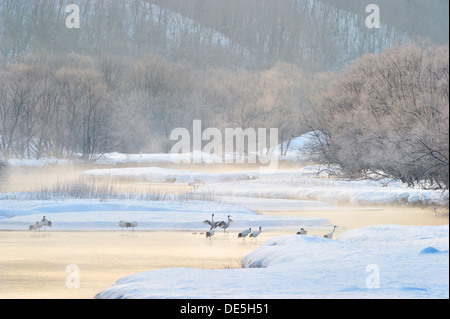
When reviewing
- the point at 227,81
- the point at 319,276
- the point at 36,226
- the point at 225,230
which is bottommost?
the point at 225,230

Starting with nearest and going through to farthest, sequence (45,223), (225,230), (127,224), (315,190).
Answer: (45,223) → (127,224) → (225,230) → (315,190)

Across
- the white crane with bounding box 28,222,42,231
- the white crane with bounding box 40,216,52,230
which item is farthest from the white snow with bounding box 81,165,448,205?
the white crane with bounding box 28,222,42,231

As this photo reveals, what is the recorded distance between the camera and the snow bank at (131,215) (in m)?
22.2

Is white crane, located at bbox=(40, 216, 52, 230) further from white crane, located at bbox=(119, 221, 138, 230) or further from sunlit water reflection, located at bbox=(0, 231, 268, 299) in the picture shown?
white crane, located at bbox=(119, 221, 138, 230)

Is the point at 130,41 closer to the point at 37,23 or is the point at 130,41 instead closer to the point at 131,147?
the point at 37,23

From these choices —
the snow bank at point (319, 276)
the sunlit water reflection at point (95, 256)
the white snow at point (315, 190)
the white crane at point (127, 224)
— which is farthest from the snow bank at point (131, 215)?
the snow bank at point (319, 276)

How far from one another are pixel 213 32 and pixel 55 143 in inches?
3804

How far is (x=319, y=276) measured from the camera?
10.8 m

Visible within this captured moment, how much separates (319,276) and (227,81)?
82.6 metres

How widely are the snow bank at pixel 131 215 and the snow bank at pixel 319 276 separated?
28.5 feet

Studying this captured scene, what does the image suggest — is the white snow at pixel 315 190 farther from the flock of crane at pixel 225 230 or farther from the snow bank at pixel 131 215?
the flock of crane at pixel 225 230

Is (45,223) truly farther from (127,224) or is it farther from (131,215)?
(131,215)

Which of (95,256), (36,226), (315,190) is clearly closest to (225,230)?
(36,226)
